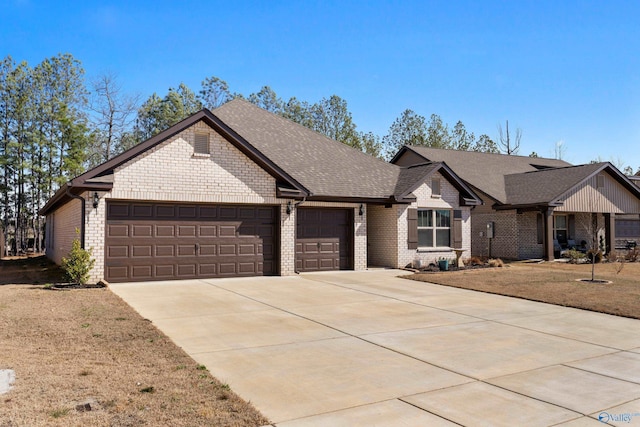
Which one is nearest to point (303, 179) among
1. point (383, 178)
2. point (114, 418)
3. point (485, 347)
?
point (383, 178)

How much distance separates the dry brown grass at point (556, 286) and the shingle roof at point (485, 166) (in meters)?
7.87

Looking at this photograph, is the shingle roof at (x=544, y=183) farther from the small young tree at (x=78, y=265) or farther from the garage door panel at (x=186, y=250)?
the small young tree at (x=78, y=265)

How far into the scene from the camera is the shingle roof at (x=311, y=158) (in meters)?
19.1

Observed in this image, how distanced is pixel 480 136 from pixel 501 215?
100ft

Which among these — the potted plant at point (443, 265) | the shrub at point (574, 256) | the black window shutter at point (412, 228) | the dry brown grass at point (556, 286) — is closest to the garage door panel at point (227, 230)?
the dry brown grass at point (556, 286)

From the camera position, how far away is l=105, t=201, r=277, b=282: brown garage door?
14.4 metres

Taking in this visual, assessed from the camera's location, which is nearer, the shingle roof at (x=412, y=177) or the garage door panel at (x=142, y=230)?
the garage door panel at (x=142, y=230)

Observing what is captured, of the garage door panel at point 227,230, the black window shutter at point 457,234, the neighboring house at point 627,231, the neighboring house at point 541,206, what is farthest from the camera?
the neighboring house at point 627,231

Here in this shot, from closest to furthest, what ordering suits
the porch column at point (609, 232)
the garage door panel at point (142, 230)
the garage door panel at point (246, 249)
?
1. the garage door panel at point (142, 230)
2. the garage door panel at point (246, 249)
3. the porch column at point (609, 232)

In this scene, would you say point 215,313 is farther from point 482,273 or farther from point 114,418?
point 482,273

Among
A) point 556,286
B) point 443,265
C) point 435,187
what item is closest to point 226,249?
point 443,265

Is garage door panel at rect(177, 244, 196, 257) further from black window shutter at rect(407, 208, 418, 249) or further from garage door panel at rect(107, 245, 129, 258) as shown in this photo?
black window shutter at rect(407, 208, 418, 249)

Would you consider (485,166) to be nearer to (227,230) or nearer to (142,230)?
(227,230)

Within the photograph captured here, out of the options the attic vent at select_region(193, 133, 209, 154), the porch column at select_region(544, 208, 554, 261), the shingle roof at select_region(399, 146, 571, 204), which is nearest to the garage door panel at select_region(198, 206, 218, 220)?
the attic vent at select_region(193, 133, 209, 154)
